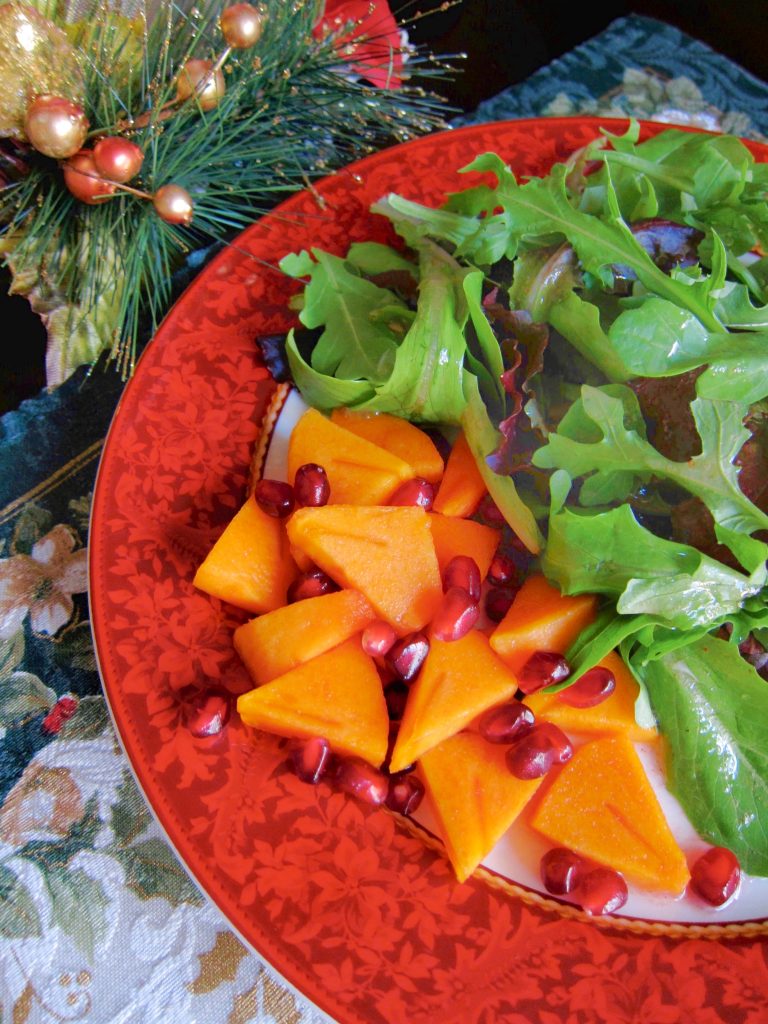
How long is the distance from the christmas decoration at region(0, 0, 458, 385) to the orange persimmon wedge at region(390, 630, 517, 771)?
732mm

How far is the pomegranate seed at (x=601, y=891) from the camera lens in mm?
1239

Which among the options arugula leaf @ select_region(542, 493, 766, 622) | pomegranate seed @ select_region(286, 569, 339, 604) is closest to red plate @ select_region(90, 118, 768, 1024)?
pomegranate seed @ select_region(286, 569, 339, 604)

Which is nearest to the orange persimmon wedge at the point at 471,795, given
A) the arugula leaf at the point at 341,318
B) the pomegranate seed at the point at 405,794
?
the pomegranate seed at the point at 405,794

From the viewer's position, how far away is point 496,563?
147cm

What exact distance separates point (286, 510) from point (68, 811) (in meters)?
0.58

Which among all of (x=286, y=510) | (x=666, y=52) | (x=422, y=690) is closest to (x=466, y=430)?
(x=286, y=510)

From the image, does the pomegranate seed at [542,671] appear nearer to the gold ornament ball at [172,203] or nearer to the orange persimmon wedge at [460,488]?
the orange persimmon wedge at [460,488]

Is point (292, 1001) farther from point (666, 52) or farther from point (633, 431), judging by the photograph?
point (666, 52)

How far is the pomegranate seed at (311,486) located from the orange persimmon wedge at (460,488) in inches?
7.7

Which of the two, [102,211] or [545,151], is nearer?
[102,211]

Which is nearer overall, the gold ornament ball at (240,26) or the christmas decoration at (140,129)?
the christmas decoration at (140,129)

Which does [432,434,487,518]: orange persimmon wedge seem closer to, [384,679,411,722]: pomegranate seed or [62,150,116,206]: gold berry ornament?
[384,679,411,722]: pomegranate seed

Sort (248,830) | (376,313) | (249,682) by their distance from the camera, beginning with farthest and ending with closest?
(376,313) < (249,682) < (248,830)

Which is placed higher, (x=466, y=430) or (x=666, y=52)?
(x=666, y=52)
